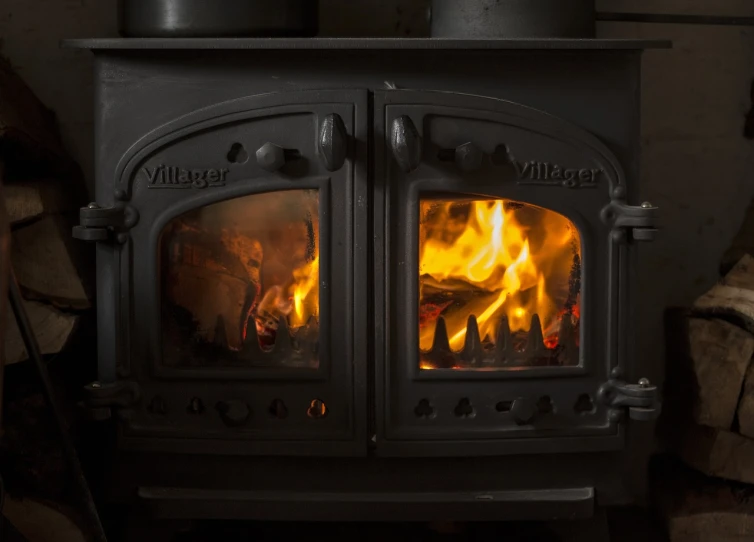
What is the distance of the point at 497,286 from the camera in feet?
4.99

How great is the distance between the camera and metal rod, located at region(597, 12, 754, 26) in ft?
5.70

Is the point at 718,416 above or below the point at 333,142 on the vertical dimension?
below

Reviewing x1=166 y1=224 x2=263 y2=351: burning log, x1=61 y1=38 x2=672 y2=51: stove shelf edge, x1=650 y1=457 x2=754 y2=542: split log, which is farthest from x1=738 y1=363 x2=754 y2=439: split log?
x1=166 y1=224 x2=263 y2=351: burning log

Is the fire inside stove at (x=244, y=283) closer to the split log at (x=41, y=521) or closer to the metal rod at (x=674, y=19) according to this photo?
the split log at (x=41, y=521)

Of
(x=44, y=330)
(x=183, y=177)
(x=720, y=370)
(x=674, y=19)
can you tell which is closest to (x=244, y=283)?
(x=183, y=177)

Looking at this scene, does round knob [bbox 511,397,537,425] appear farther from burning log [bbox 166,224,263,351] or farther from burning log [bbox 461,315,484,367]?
burning log [bbox 166,224,263,351]

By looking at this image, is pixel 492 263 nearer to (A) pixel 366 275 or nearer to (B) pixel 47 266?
(A) pixel 366 275

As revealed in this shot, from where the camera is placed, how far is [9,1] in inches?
71.5

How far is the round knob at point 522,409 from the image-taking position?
4.90 ft

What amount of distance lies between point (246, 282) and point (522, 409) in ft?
1.53

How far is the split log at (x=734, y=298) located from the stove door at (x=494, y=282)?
0.80 ft

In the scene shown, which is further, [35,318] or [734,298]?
[734,298]

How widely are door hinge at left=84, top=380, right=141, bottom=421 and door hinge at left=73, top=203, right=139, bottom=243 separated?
221 mm

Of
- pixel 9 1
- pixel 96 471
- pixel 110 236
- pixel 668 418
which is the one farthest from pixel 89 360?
pixel 668 418
